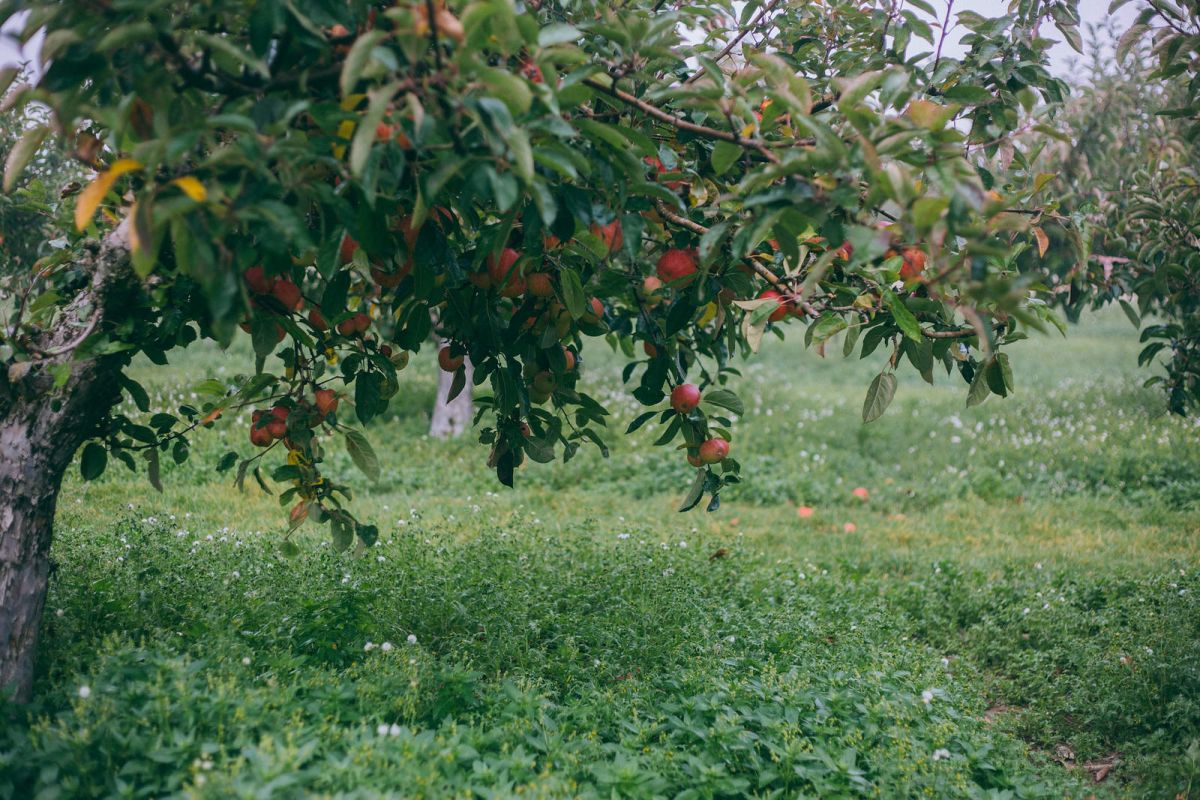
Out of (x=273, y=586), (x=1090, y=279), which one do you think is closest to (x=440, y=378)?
(x=273, y=586)

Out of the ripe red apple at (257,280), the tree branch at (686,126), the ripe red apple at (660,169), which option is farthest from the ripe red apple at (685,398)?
the ripe red apple at (257,280)

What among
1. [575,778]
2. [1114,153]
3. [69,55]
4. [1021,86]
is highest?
[1114,153]

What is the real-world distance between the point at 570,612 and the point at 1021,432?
567 centimetres

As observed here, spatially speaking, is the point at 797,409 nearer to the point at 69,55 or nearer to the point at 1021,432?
the point at 1021,432

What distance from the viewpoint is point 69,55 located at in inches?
64.5

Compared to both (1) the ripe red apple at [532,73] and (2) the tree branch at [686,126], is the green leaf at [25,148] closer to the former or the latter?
(1) the ripe red apple at [532,73]

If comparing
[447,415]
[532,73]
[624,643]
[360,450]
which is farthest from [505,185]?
[447,415]

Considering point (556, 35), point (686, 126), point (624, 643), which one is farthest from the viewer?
point (624, 643)

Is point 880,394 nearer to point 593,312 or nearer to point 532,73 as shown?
point 593,312

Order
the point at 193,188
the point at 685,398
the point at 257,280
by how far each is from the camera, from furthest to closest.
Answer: the point at 685,398, the point at 257,280, the point at 193,188

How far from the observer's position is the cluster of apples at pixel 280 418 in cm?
265

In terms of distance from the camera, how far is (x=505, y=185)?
1671 millimetres

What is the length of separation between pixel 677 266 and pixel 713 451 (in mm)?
610

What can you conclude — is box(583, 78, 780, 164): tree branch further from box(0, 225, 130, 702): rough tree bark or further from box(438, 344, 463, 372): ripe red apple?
box(0, 225, 130, 702): rough tree bark
